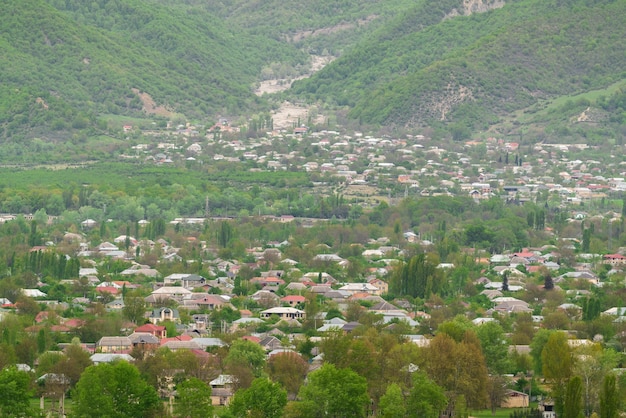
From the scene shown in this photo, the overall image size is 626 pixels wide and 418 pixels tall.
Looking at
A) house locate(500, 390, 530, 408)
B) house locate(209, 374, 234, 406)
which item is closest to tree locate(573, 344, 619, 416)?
house locate(500, 390, 530, 408)

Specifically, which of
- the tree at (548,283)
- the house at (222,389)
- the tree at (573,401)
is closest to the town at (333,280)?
the house at (222,389)

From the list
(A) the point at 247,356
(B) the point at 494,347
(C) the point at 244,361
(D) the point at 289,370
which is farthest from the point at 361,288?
(D) the point at 289,370

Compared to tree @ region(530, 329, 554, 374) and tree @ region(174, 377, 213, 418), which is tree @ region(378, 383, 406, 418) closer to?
tree @ region(174, 377, 213, 418)

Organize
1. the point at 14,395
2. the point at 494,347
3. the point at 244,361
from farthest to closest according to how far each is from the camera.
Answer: the point at 494,347, the point at 244,361, the point at 14,395

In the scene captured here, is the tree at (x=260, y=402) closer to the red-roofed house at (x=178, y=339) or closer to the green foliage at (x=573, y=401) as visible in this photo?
the green foliage at (x=573, y=401)

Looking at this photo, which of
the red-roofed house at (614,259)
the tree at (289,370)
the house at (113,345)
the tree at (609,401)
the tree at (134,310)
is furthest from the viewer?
the red-roofed house at (614,259)

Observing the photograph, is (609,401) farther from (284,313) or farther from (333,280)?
(333,280)
